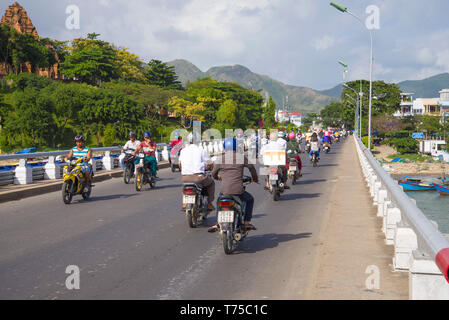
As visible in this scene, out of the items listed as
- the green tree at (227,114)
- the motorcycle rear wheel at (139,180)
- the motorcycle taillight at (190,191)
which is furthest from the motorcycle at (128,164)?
the green tree at (227,114)

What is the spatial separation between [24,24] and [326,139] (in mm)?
104227

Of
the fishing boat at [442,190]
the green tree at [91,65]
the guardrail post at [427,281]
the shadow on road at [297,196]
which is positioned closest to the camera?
the guardrail post at [427,281]

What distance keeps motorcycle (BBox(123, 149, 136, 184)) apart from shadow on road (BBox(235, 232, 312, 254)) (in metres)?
8.02

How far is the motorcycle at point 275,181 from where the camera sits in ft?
41.7

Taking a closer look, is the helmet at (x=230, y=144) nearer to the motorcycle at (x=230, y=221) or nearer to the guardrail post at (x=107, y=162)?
the motorcycle at (x=230, y=221)

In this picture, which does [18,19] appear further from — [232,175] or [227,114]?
[232,175]

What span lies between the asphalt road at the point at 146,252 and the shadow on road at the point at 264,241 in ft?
0.05

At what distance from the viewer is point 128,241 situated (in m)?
8.09

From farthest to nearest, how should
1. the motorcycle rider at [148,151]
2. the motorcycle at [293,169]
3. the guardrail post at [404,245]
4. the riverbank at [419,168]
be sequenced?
the riverbank at [419,168] → the motorcycle at [293,169] → the motorcycle rider at [148,151] → the guardrail post at [404,245]

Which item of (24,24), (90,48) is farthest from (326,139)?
(24,24)

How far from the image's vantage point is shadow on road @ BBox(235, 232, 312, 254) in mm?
7645

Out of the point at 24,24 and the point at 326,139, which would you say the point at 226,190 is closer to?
the point at 326,139

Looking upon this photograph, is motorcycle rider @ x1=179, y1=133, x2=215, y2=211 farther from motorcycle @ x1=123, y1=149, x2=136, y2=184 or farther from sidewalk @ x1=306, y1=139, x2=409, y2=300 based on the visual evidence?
motorcycle @ x1=123, y1=149, x2=136, y2=184
